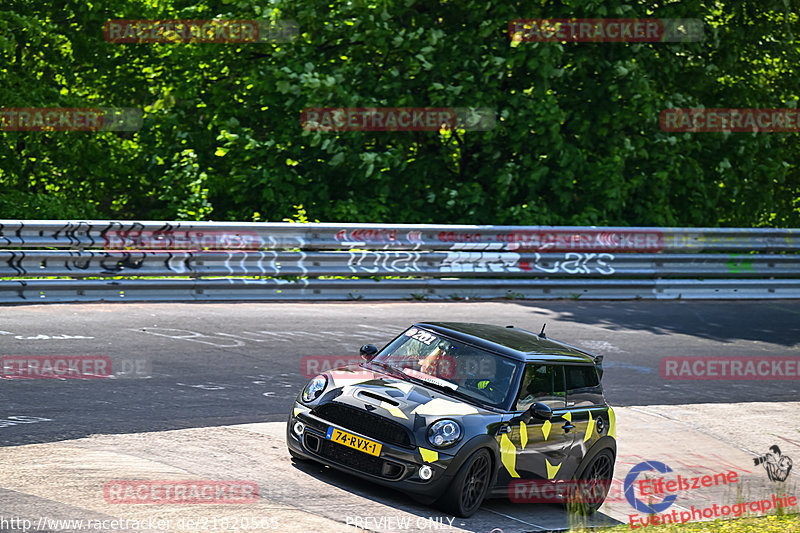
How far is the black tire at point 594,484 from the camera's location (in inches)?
335

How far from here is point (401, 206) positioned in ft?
63.6

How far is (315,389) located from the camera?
8109 millimetres

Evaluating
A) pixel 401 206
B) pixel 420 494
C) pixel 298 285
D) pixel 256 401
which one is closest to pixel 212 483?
pixel 420 494

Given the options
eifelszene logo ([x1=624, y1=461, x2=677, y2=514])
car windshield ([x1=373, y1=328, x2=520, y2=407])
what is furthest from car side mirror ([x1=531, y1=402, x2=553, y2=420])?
eifelszene logo ([x1=624, y1=461, x2=677, y2=514])

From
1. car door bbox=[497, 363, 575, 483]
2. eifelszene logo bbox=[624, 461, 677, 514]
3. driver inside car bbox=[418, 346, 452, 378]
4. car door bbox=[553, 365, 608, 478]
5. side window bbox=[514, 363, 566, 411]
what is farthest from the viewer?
eifelszene logo bbox=[624, 461, 677, 514]

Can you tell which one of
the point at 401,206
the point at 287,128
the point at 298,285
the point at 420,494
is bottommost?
the point at 420,494

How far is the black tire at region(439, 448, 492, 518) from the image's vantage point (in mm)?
7324

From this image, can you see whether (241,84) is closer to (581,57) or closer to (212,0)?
(212,0)

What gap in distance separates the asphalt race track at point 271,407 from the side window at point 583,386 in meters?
0.97

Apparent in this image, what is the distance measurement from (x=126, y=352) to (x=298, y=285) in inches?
182

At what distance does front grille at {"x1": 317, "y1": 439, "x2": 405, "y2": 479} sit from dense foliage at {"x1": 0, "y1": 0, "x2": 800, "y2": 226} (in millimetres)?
10843

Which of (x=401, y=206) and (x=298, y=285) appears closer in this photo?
(x=298, y=285)

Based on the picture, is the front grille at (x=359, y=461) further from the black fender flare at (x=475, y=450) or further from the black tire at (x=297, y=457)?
the black fender flare at (x=475, y=450)

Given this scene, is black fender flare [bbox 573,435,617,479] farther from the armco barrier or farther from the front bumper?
the armco barrier
